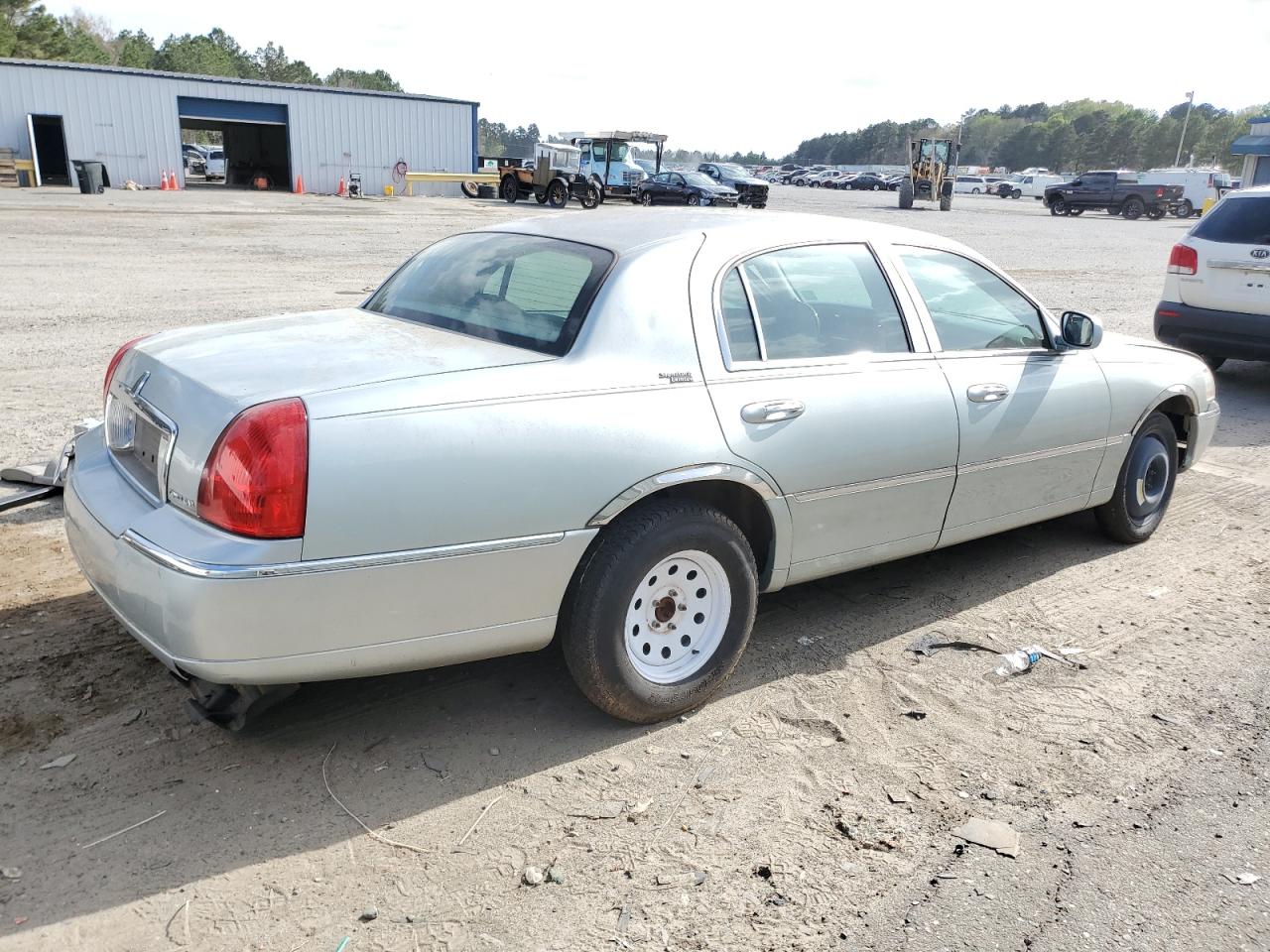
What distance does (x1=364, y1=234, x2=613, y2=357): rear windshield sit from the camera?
3.38 meters

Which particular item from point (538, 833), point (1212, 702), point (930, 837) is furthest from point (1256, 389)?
point (538, 833)

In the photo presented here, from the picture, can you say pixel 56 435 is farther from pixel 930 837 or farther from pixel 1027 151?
pixel 1027 151

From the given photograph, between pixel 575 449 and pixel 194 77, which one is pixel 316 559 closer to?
pixel 575 449

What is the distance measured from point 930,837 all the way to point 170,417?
2.50 meters

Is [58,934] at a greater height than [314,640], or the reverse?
[314,640]

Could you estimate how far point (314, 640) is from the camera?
2771 mm

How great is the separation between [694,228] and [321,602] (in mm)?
1912

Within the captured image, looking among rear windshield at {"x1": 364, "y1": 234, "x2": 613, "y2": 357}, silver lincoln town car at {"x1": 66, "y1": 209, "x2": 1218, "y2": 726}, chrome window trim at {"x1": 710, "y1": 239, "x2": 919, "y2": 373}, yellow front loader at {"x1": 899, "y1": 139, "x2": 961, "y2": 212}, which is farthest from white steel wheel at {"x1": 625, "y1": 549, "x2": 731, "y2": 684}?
yellow front loader at {"x1": 899, "y1": 139, "x2": 961, "y2": 212}

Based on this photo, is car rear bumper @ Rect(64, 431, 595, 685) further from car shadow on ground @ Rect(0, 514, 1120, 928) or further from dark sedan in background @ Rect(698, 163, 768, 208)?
dark sedan in background @ Rect(698, 163, 768, 208)

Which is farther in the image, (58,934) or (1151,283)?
(1151,283)

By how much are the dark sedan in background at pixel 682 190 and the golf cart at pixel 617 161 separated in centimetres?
168

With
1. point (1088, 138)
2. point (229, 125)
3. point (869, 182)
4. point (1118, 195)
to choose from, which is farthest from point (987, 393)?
point (1088, 138)

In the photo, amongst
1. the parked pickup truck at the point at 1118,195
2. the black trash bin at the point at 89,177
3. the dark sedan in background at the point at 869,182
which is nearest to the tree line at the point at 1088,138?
the dark sedan in background at the point at 869,182

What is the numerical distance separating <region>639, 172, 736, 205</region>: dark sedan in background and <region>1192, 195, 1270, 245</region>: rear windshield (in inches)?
1071
